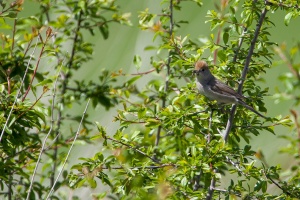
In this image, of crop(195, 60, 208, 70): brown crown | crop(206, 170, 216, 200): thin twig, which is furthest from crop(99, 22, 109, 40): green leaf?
crop(206, 170, 216, 200): thin twig

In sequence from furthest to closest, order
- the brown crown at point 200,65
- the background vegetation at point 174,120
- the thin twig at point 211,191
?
the brown crown at point 200,65 < the thin twig at point 211,191 < the background vegetation at point 174,120

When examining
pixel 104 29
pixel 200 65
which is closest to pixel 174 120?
pixel 200 65

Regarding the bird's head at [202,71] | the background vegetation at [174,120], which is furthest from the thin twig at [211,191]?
the bird's head at [202,71]

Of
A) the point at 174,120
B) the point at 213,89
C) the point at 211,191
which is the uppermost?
the point at 213,89

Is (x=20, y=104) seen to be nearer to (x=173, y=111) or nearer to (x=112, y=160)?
(x=112, y=160)

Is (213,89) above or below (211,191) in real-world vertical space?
above

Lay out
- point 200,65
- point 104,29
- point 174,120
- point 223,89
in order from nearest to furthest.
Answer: point 174,120
point 200,65
point 223,89
point 104,29

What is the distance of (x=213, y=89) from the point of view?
459cm

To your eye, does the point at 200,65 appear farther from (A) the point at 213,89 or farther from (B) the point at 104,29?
(B) the point at 104,29

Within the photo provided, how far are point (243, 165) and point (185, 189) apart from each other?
393mm

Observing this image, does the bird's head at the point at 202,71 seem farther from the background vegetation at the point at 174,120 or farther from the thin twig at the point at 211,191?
the thin twig at the point at 211,191

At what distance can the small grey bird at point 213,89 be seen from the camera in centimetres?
436

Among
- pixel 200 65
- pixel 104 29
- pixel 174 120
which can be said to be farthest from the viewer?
pixel 104 29

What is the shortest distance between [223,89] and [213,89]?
9 cm
